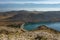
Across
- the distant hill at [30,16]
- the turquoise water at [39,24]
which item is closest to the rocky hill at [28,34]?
the turquoise water at [39,24]

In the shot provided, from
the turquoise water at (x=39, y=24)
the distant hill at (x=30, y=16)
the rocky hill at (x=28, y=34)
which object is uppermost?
the distant hill at (x=30, y=16)

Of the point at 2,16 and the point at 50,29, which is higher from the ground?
the point at 2,16

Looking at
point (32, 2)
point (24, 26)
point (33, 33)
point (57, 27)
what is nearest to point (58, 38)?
point (57, 27)

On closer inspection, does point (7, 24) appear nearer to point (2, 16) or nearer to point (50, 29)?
point (2, 16)

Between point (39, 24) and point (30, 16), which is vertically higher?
point (30, 16)

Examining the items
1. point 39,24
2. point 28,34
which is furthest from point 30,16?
point 28,34

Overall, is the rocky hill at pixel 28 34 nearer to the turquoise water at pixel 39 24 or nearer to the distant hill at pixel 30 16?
the turquoise water at pixel 39 24

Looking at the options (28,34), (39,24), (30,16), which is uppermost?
(30,16)

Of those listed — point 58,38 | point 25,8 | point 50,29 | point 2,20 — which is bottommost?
point 58,38

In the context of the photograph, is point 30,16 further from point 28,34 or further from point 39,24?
point 28,34
